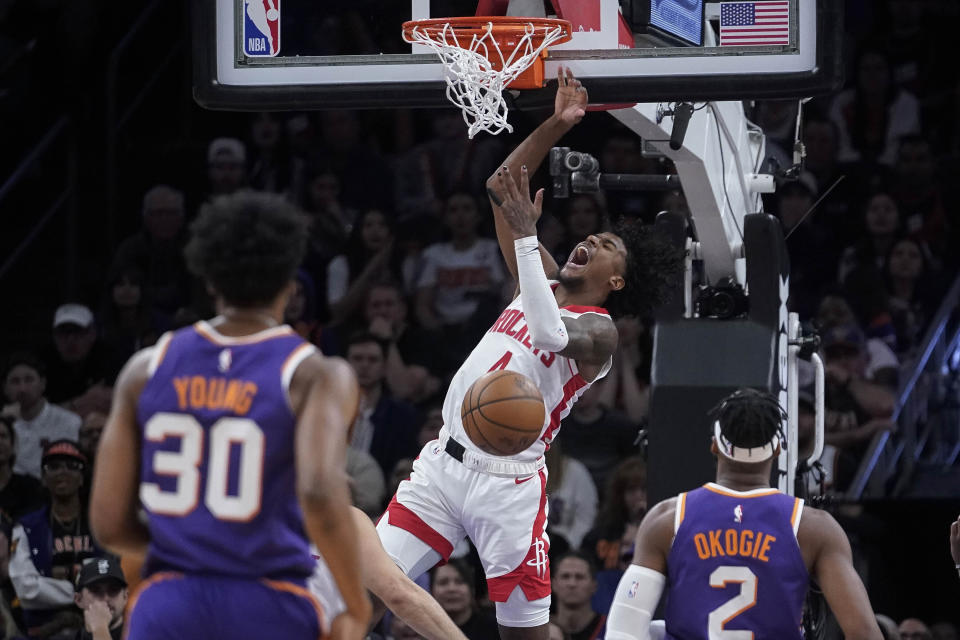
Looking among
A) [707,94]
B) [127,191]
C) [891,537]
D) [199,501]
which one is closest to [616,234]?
[707,94]

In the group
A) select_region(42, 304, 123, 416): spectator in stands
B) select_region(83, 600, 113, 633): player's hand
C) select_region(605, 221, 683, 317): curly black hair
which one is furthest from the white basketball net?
select_region(42, 304, 123, 416): spectator in stands

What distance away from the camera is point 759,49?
614 centimetres

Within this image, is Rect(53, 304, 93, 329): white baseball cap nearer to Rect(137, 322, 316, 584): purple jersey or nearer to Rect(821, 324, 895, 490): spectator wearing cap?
Rect(821, 324, 895, 490): spectator wearing cap

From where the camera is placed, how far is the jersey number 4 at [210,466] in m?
3.81

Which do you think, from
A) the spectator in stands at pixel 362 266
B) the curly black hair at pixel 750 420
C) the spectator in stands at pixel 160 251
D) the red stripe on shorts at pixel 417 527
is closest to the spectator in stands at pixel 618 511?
the spectator in stands at pixel 362 266

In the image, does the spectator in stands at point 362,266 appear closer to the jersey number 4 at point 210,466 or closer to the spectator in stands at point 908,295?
the spectator in stands at point 908,295

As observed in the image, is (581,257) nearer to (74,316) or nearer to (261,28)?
(261,28)

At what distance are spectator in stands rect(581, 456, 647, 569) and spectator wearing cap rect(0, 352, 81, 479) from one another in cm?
349

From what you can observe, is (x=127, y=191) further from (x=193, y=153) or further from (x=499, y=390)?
(x=499, y=390)

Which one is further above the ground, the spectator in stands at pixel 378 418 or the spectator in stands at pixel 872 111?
the spectator in stands at pixel 872 111

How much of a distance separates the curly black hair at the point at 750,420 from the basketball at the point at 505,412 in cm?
106

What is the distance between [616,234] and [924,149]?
636cm

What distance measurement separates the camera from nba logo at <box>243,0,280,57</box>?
6.56 metres

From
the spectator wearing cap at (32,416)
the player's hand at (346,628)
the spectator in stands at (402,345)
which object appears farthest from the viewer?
the spectator in stands at (402,345)
